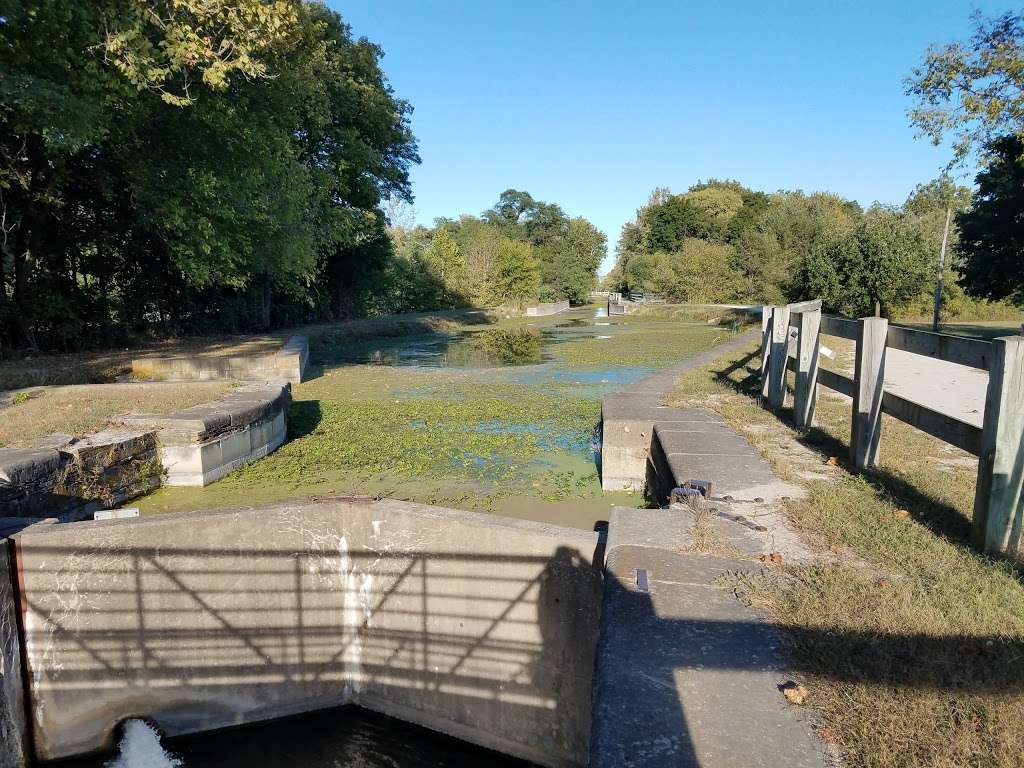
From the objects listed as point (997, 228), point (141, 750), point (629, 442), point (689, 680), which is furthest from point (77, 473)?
point (997, 228)

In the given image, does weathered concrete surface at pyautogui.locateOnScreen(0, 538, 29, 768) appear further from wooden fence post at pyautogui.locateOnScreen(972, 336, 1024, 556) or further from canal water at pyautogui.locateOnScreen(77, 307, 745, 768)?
wooden fence post at pyautogui.locateOnScreen(972, 336, 1024, 556)

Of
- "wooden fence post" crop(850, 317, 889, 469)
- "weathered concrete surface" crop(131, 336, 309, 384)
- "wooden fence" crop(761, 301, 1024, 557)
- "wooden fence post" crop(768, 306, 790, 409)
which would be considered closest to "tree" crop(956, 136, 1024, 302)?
"wooden fence post" crop(768, 306, 790, 409)

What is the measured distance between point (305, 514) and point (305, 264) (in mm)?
13826

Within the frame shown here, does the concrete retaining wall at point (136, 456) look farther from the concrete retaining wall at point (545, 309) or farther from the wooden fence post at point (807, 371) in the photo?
the concrete retaining wall at point (545, 309)

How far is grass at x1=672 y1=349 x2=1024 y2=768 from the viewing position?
2.14 m

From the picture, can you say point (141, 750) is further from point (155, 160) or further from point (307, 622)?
point (155, 160)

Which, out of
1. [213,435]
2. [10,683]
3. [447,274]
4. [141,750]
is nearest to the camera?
[10,683]

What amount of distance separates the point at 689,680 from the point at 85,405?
841 centimetres

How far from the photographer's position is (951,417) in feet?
13.2

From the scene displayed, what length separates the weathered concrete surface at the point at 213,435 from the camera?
295 inches

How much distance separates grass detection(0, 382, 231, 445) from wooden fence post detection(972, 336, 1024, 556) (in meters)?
7.92

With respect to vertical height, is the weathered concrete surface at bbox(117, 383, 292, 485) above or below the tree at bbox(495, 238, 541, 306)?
below

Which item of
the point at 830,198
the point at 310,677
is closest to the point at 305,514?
the point at 310,677

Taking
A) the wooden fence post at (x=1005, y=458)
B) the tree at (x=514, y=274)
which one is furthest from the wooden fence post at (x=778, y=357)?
the tree at (x=514, y=274)
